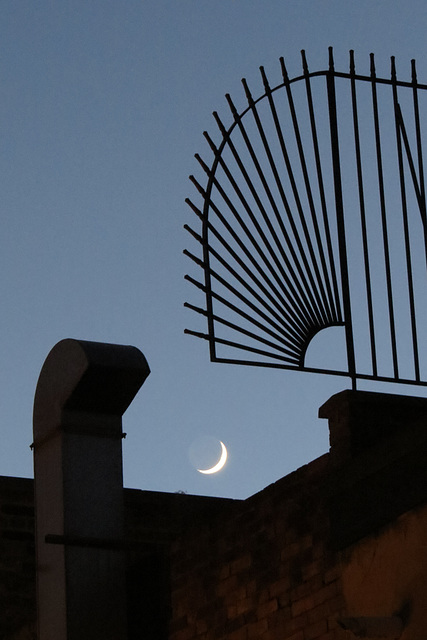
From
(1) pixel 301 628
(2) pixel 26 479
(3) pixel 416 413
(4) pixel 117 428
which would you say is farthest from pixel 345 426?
(2) pixel 26 479

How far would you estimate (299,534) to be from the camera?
280 inches

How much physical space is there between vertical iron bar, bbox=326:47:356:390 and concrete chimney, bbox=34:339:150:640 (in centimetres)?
197

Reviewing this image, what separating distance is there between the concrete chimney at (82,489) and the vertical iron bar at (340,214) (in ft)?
6.45

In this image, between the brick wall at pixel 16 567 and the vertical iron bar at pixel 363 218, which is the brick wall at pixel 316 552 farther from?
the brick wall at pixel 16 567

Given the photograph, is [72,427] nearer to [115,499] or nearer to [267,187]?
[115,499]

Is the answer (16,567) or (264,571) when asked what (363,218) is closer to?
(264,571)

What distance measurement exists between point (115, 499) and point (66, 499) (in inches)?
8.8

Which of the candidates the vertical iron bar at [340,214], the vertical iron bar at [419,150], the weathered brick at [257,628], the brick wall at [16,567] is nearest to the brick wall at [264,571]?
the weathered brick at [257,628]

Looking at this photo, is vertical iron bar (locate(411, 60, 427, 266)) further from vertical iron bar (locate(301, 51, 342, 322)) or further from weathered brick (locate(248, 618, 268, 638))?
weathered brick (locate(248, 618, 268, 638))

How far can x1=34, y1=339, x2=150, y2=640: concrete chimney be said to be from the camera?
520 cm

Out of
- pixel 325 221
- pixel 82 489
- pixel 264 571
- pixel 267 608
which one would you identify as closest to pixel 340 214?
pixel 325 221

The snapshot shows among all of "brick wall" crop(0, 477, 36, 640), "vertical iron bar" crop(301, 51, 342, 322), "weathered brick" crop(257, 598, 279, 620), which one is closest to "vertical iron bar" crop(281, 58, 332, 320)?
"vertical iron bar" crop(301, 51, 342, 322)

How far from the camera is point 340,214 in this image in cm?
734

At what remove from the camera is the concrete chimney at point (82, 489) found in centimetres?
520
